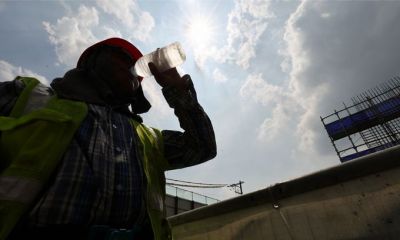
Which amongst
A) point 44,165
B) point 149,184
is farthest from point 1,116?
point 149,184

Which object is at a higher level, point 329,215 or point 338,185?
point 338,185

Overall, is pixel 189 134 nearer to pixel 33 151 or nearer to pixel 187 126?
pixel 187 126

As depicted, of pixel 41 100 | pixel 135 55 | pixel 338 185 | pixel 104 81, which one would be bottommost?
pixel 338 185

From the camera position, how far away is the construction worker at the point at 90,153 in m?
1.33

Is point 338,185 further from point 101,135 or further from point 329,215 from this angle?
point 101,135

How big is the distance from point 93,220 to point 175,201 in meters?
16.3

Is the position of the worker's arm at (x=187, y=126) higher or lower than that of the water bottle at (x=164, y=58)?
lower

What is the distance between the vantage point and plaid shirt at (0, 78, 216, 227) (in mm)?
1387

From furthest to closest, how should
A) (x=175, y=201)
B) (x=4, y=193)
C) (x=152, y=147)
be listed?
(x=175, y=201), (x=152, y=147), (x=4, y=193)

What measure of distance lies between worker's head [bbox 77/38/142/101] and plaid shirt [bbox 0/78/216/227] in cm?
32

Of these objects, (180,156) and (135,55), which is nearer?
(180,156)

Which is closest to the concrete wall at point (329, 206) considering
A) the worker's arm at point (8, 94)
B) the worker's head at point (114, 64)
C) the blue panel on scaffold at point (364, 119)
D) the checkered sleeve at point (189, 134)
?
the checkered sleeve at point (189, 134)

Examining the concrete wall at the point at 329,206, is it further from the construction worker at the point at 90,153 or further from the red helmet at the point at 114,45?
the red helmet at the point at 114,45

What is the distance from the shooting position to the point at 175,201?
55.8 ft
